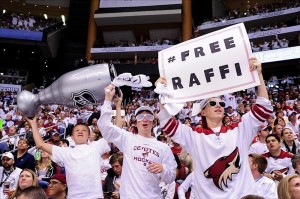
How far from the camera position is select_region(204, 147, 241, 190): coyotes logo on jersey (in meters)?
3.00

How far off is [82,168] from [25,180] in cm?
62

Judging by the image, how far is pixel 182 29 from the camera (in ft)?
93.0

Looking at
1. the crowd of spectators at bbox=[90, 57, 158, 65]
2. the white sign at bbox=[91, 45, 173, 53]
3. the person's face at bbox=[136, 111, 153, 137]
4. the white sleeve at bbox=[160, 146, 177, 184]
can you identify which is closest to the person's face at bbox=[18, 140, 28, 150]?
the person's face at bbox=[136, 111, 153, 137]

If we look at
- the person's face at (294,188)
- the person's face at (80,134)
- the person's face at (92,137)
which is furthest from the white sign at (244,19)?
the person's face at (294,188)

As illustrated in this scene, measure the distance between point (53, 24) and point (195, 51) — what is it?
91.8 ft

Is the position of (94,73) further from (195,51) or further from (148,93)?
(148,93)

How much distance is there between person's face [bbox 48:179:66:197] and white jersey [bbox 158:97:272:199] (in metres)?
1.58

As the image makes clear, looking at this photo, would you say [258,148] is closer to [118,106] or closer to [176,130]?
[118,106]

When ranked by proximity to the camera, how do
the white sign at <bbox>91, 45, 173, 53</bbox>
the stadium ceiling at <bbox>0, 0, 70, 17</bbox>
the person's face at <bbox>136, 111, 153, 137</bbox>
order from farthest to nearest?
the stadium ceiling at <bbox>0, 0, 70, 17</bbox> < the white sign at <bbox>91, 45, 173, 53</bbox> < the person's face at <bbox>136, 111, 153, 137</bbox>

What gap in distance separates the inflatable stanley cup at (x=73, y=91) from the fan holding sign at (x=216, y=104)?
60 centimetres

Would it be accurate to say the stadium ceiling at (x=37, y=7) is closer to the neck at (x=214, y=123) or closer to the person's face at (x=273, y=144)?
the person's face at (x=273, y=144)

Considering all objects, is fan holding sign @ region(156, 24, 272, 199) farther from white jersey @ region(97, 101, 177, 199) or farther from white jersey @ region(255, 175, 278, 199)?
white jersey @ region(255, 175, 278, 199)

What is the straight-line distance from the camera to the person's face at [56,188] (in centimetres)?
405

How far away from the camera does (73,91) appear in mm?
3457
